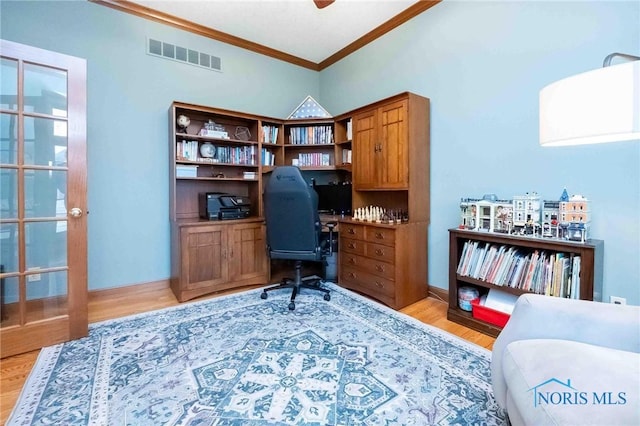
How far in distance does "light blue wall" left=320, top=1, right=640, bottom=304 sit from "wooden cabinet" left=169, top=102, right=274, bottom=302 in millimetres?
1724

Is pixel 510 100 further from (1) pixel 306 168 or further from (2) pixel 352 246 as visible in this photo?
(1) pixel 306 168

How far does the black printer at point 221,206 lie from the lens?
3104 millimetres

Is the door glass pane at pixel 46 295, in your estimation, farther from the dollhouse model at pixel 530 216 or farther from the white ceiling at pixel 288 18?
the dollhouse model at pixel 530 216

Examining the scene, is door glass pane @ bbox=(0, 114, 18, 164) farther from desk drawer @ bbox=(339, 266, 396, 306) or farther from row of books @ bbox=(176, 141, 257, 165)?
desk drawer @ bbox=(339, 266, 396, 306)

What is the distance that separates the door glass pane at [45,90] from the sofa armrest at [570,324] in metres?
2.96

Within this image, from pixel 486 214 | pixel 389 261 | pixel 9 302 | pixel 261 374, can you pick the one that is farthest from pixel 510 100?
pixel 9 302

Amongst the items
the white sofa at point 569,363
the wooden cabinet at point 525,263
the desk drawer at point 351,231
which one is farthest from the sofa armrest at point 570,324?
the desk drawer at point 351,231

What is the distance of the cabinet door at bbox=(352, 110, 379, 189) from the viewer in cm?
303

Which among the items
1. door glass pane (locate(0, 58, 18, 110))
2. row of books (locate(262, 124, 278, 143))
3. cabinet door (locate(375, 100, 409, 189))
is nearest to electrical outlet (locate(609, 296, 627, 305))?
cabinet door (locate(375, 100, 409, 189))

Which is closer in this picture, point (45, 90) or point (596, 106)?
point (596, 106)

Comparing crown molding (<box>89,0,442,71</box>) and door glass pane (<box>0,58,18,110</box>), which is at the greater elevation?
crown molding (<box>89,0,442,71</box>)

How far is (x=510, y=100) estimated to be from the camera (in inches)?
89.2

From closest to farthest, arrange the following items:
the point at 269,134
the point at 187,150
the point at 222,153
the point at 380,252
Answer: the point at 380,252 → the point at 187,150 → the point at 222,153 → the point at 269,134

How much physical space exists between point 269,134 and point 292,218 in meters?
1.49
